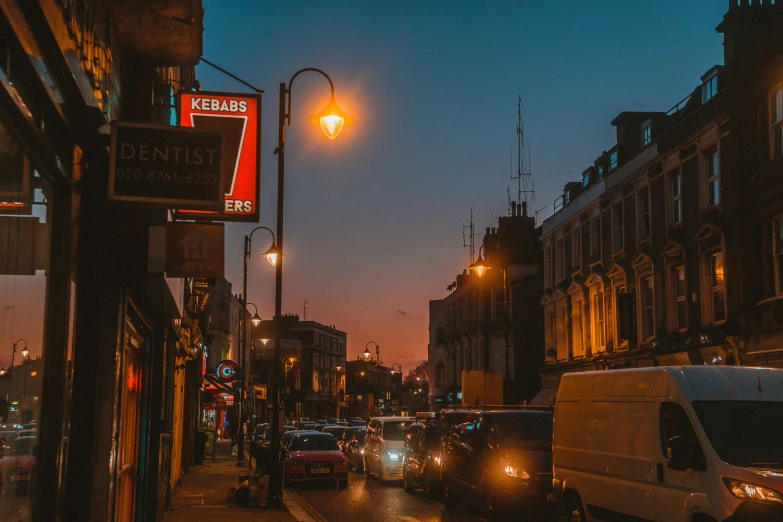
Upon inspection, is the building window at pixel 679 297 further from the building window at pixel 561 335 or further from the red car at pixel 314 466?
the red car at pixel 314 466

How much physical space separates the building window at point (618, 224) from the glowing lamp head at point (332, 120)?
66.2ft

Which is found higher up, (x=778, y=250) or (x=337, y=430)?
(x=778, y=250)

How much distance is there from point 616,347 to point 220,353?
175 ft

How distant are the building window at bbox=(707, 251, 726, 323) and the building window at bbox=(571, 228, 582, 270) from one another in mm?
12062

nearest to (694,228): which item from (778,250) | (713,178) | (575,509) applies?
(713,178)

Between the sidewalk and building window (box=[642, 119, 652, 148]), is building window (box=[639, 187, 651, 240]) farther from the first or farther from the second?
the sidewalk

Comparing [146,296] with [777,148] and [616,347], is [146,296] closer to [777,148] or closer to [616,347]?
[777,148]

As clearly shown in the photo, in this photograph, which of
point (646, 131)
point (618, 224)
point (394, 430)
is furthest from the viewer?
point (646, 131)

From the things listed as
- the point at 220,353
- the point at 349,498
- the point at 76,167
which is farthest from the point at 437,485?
the point at 220,353

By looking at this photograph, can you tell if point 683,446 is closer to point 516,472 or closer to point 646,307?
point 516,472

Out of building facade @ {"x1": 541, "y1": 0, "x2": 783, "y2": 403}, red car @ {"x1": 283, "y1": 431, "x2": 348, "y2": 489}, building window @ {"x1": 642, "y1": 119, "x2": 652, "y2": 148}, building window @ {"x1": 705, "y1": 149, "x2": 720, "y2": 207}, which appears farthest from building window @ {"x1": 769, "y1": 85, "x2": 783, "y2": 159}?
red car @ {"x1": 283, "y1": 431, "x2": 348, "y2": 489}

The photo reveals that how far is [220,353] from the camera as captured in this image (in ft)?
271

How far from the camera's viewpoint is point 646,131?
3631 cm

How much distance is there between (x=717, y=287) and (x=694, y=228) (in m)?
2.30
